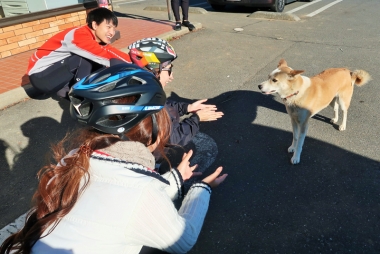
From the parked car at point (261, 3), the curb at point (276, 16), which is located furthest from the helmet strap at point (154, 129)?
the parked car at point (261, 3)

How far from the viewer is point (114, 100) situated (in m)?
1.58

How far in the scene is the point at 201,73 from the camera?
6.27 m

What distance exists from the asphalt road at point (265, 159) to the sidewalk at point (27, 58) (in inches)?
9.3

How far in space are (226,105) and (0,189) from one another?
3.34 meters

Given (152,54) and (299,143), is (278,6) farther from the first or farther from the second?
(152,54)

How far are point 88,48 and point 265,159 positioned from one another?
2.68m

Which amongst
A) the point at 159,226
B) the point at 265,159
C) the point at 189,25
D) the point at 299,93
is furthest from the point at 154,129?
the point at 189,25

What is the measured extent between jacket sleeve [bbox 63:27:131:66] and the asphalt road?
116 centimetres

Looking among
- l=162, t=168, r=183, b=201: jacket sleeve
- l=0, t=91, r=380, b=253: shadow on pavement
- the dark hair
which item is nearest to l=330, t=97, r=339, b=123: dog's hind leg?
l=0, t=91, r=380, b=253: shadow on pavement

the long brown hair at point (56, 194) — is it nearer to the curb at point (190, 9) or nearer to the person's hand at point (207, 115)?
the person's hand at point (207, 115)

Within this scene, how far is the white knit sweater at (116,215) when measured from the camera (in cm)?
130

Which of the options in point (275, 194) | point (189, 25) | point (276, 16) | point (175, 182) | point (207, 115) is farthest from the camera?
point (276, 16)

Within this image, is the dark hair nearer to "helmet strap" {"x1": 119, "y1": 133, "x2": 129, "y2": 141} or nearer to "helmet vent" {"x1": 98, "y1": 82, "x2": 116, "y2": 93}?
"helmet vent" {"x1": 98, "y1": 82, "x2": 116, "y2": 93}

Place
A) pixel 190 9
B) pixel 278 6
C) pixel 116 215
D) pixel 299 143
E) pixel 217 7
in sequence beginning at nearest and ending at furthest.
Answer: pixel 116 215
pixel 299 143
pixel 278 6
pixel 190 9
pixel 217 7
